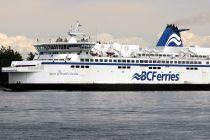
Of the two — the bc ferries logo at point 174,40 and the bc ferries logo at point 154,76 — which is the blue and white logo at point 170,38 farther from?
the bc ferries logo at point 154,76

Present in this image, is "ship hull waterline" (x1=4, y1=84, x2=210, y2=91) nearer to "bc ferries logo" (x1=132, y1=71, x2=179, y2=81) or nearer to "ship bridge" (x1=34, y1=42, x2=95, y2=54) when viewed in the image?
"bc ferries logo" (x1=132, y1=71, x2=179, y2=81)

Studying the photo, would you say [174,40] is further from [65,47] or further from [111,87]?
[65,47]

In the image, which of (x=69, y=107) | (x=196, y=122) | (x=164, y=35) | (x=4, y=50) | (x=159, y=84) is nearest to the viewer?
(x=196, y=122)

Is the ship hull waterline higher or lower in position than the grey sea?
higher

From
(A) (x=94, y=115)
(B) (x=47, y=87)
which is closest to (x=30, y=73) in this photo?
(B) (x=47, y=87)

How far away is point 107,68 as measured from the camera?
361 ft

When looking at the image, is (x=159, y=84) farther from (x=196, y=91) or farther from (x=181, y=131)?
(x=181, y=131)

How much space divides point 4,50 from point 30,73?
6594cm

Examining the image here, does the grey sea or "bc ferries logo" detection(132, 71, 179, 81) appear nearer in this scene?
the grey sea

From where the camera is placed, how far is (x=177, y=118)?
2272 inches

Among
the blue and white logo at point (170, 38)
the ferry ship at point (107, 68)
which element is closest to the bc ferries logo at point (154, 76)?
the ferry ship at point (107, 68)

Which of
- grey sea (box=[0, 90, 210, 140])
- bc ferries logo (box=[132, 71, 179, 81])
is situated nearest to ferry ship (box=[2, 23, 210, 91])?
bc ferries logo (box=[132, 71, 179, 81])

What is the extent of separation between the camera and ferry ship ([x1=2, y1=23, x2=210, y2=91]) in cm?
10694

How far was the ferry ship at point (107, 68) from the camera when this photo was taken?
10694cm
